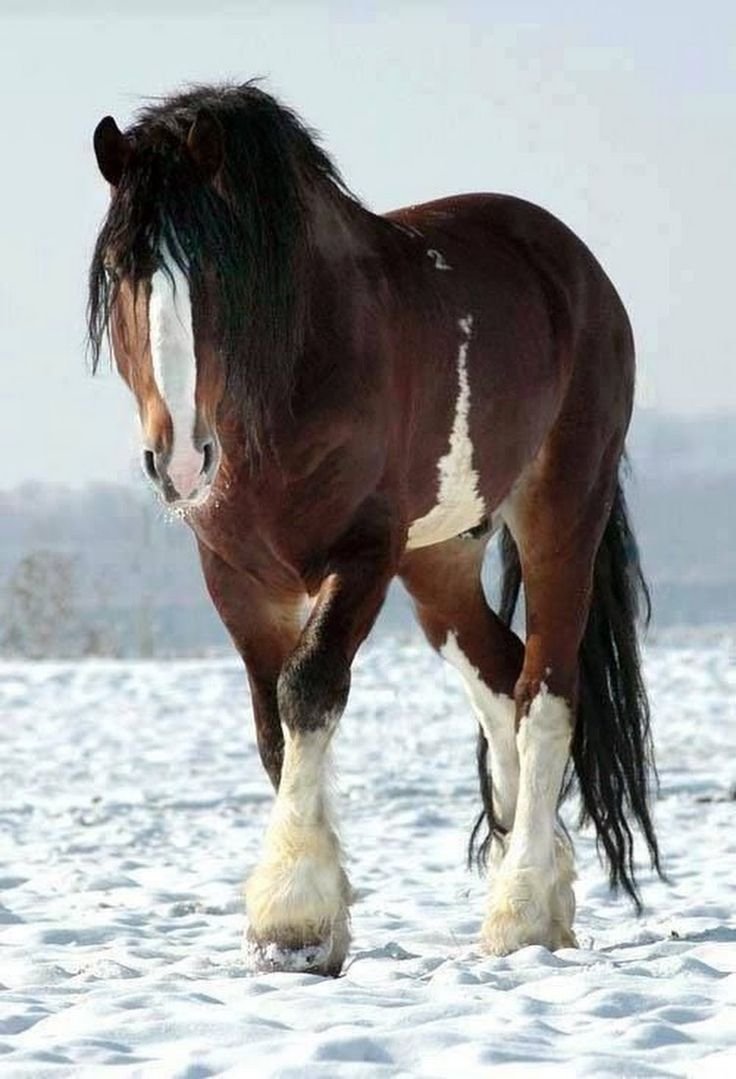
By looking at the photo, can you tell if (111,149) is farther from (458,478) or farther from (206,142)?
(458,478)

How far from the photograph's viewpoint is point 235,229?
4.70m

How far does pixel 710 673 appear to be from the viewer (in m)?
18.7

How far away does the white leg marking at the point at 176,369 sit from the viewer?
4426mm

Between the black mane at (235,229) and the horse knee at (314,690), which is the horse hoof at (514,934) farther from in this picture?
the black mane at (235,229)

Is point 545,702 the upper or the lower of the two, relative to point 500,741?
upper

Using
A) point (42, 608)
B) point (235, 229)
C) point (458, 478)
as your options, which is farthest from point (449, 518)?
point (42, 608)

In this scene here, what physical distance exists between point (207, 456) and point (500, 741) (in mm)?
2058

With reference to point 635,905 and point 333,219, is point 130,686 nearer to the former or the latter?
point 635,905

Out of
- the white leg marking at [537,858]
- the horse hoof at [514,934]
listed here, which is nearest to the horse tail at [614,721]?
the white leg marking at [537,858]

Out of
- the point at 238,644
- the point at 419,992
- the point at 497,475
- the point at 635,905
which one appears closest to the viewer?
the point at 419,992

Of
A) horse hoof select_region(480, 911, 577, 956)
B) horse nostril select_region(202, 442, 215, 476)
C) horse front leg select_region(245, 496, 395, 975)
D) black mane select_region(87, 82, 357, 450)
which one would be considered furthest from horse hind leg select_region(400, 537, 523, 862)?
horse nostril select_region(202, 442, 215, 476)

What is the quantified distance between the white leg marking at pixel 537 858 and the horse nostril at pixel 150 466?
1.83 metres

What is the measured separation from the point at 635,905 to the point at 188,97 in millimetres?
3045

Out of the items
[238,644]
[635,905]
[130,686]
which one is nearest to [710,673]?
[130,686]
